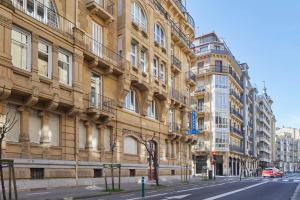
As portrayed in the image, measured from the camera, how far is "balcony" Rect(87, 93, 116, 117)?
29606 mm

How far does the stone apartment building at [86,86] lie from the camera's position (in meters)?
23.4

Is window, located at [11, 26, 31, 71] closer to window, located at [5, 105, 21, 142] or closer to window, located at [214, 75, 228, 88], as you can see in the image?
window, located at [5, 105, 21, 142]

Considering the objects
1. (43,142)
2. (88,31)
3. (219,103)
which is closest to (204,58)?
(219,103)

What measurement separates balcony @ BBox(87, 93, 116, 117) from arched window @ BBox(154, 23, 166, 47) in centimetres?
1161

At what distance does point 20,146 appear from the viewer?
23.1 meters

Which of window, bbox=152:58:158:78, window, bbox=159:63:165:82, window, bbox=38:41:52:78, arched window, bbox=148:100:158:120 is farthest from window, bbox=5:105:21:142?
window, bbox=159:63:165:82

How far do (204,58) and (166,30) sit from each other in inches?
1512

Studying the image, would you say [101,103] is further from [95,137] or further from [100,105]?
[95,137]

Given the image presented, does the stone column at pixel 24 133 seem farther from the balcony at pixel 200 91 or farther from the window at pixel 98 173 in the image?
the balcony at pixel 200 91

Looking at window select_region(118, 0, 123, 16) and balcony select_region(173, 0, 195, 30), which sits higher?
balcony select_region(173, 0, 195, 30)

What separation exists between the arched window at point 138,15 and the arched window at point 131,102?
19.1 feet

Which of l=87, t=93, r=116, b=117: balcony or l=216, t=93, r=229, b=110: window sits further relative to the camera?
l=216, t=93, r=229, b=110: window

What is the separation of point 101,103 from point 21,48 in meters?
8.91

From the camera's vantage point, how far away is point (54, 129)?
26.3m
